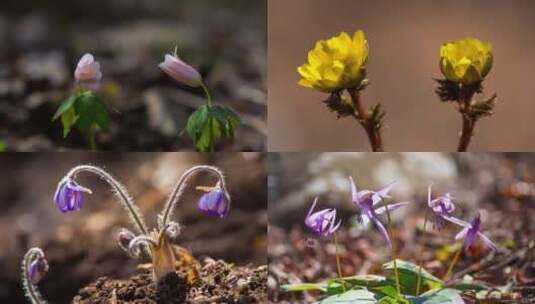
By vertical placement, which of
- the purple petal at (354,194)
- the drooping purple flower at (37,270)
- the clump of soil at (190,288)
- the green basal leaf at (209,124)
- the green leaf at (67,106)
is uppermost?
the green leaf at (67,106)

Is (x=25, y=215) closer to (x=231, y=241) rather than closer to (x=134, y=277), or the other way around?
(x=134, y=277)

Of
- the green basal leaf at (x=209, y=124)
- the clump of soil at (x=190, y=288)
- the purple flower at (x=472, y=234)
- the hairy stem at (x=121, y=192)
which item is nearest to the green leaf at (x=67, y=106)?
the hairy stem at (x=121, y=192)

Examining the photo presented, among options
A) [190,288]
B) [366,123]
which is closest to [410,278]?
[366,123]

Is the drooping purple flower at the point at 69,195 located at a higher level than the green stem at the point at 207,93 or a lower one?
lower

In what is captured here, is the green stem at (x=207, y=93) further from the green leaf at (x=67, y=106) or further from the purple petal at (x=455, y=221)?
the purple petal at (x=455, y=221)

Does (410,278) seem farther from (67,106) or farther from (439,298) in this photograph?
(67,106)

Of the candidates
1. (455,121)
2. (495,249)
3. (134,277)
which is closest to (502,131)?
(455,121)
